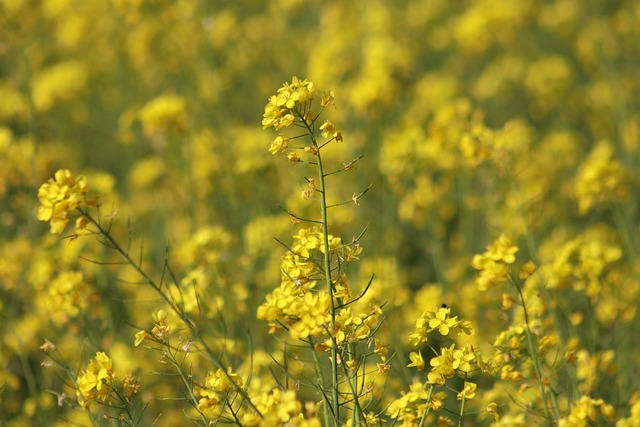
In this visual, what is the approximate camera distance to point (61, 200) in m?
2.12

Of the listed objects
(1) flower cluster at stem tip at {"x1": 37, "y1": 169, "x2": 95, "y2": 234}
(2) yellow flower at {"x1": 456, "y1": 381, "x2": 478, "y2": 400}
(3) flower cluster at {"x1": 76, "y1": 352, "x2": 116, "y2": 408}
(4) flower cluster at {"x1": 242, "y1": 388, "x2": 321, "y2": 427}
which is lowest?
(4) flower cluster at {"x1": 242, "y1": 388, "x2": 321, "y2": 427}

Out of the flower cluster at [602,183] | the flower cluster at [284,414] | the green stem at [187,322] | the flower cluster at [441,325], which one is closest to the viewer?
the flower cluster at [284,414]

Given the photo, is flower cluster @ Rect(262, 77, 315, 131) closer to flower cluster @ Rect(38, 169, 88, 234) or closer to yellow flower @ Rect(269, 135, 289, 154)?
yellow flower @ Rect(269, 135, 289, 154)

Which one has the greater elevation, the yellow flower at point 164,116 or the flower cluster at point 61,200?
the yellow flower at point 164,116

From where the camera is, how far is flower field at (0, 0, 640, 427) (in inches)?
87.7

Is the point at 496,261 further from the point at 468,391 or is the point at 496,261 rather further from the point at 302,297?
the point at 302,297

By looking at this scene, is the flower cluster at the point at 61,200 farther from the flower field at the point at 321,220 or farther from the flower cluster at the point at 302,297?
the flower cluster at the point at 302,297

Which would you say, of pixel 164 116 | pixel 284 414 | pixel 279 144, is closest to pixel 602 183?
pixel 279 144

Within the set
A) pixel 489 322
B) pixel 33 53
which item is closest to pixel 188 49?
pixel 33 53

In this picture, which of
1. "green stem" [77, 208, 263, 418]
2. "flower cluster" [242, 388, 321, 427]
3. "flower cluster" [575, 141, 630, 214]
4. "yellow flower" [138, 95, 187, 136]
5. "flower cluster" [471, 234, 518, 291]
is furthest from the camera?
"yellow flower" [138, 95, 187, 136]

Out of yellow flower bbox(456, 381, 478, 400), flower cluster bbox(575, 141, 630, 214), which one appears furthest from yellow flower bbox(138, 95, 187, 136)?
yellow flower bbox(456, 381, 478, 400)

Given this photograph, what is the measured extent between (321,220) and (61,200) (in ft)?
6.33

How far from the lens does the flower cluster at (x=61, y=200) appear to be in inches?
83.1

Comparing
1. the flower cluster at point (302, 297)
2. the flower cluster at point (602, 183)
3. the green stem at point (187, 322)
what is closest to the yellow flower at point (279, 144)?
the flower cluster at point (302, 297)
